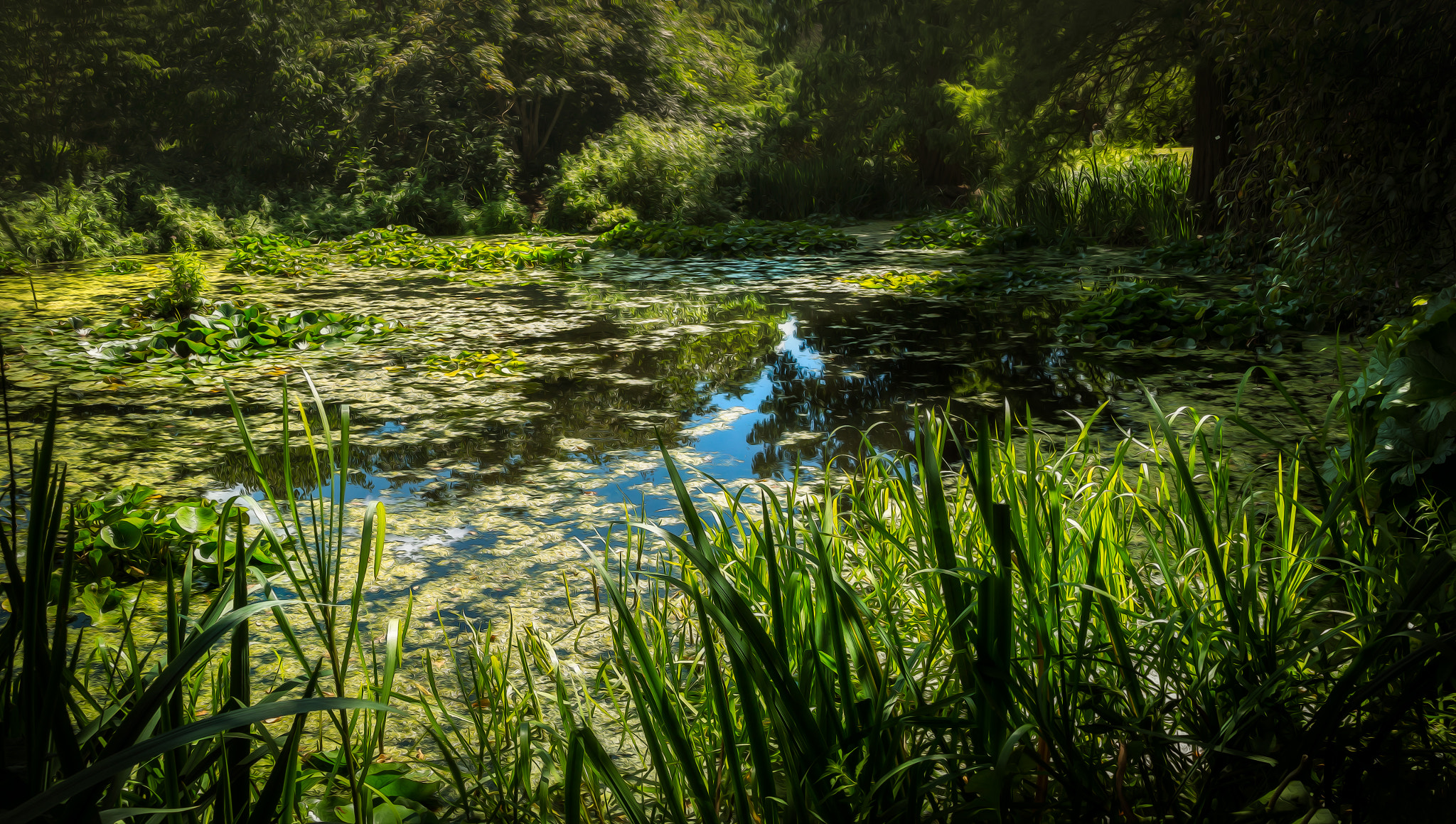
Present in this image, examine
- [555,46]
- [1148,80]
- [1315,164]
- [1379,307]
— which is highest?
[555,46]

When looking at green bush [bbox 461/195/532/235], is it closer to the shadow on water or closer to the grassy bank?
the shadow on water

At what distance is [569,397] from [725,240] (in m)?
6.03

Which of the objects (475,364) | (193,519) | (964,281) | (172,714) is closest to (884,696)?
(172,714)

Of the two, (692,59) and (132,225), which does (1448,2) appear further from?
(692,59)

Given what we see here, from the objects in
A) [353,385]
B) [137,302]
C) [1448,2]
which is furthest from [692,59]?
[1448,2]

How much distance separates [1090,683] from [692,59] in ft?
60.4

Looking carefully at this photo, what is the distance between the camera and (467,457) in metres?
3.53

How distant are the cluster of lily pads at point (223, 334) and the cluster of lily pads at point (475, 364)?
35.2 inches

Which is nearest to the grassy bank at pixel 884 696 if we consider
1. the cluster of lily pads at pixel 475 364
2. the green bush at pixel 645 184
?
the cluster of lily pads at pixel 475 364

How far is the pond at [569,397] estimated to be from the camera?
2869 millimetres

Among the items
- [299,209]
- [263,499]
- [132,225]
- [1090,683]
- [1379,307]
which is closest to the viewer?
[1090,683]

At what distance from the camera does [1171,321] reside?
17.0ft

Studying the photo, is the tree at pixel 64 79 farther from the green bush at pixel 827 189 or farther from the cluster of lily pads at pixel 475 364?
the cluster of lily pads at pixel 475 364

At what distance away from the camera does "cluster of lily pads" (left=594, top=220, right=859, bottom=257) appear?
995 cm
